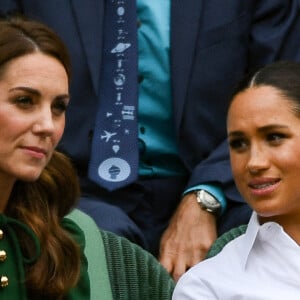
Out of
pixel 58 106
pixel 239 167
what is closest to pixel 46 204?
pixel 58 106

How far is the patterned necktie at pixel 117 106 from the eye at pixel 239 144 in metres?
0.89

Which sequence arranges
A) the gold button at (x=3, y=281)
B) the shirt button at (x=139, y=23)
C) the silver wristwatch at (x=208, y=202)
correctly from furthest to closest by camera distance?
the shirt button at (x=139, y=23)
the silver wristwatch at (x=208, y=202)
the gold button at (x=3, y=281)

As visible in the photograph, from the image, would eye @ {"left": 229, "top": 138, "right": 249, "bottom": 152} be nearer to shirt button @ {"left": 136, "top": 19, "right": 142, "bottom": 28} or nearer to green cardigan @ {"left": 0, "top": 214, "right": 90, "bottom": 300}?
green cardigan @ {"left": 0, "top": 214, "right": 90, "bottom": 300}

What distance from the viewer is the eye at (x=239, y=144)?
310 centimetres

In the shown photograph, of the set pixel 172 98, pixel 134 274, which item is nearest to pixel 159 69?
pixel 172 98

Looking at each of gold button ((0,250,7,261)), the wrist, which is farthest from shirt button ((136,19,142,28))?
gold button ((0,250,7,261))

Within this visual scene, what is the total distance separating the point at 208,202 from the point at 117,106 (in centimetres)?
46

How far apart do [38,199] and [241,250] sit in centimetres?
56

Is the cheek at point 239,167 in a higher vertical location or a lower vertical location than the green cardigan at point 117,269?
higher

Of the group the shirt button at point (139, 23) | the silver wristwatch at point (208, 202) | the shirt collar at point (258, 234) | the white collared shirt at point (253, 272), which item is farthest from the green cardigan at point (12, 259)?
the shirt button at point (139, 23)

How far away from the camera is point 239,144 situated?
10.2 ft

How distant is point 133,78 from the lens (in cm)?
402

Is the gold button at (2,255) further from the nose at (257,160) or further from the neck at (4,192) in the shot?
the nose at (257,160)

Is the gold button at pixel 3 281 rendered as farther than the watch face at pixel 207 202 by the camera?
No
